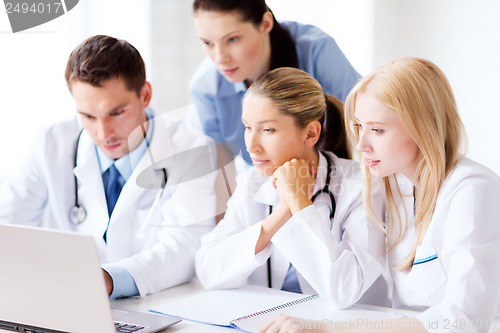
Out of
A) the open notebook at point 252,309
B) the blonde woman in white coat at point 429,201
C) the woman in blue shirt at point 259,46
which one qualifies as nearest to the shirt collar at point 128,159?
the woman in blue shirt at point 259,46

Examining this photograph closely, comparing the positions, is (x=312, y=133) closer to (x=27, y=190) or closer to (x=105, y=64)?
(x=105, y=64)

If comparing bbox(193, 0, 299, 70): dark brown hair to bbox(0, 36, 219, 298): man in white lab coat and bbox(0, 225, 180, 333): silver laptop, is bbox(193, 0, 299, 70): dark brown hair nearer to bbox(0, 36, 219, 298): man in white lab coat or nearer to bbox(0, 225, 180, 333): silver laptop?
bbox(0, 36, 219, 298): man in white lab coat

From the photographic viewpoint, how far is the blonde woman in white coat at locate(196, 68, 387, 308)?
1303 millimetres

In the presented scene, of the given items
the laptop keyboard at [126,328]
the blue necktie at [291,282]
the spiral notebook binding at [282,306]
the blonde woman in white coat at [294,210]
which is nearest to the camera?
the laptop keyboard at [126,328]

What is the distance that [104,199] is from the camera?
5.63 feet

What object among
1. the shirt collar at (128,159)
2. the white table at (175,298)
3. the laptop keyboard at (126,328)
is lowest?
the white table at (175,298)

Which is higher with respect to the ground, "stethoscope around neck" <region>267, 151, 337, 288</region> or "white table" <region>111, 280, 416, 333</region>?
"stethoscope around neck" <region>267, 151, 337, 288</region>

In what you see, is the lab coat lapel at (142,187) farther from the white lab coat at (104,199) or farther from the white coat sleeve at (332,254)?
the white coat sleeve at (332,254)

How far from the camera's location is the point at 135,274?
1.38 meters

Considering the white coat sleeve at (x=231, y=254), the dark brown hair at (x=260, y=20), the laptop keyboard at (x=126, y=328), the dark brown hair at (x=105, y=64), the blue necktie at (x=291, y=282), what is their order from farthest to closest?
1. the dark brown hair at (x=260, y=20)
2. the dark brown hair at (x=105, y=64)
3. the blue necktie at (x=291, y=282)
4. the white coat sleeve at (x=231, y=254)
5. the laptop keyboard at (x=126, y=328)

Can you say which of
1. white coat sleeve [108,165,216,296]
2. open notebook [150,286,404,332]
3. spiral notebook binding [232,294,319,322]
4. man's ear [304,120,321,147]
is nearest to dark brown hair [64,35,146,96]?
white coat sleeve [108,165,216,296]

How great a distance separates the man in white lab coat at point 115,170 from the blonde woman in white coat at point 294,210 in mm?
165

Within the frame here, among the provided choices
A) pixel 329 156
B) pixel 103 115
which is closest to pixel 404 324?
pixel 329 156

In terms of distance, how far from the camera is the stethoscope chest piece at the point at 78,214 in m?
1.73
